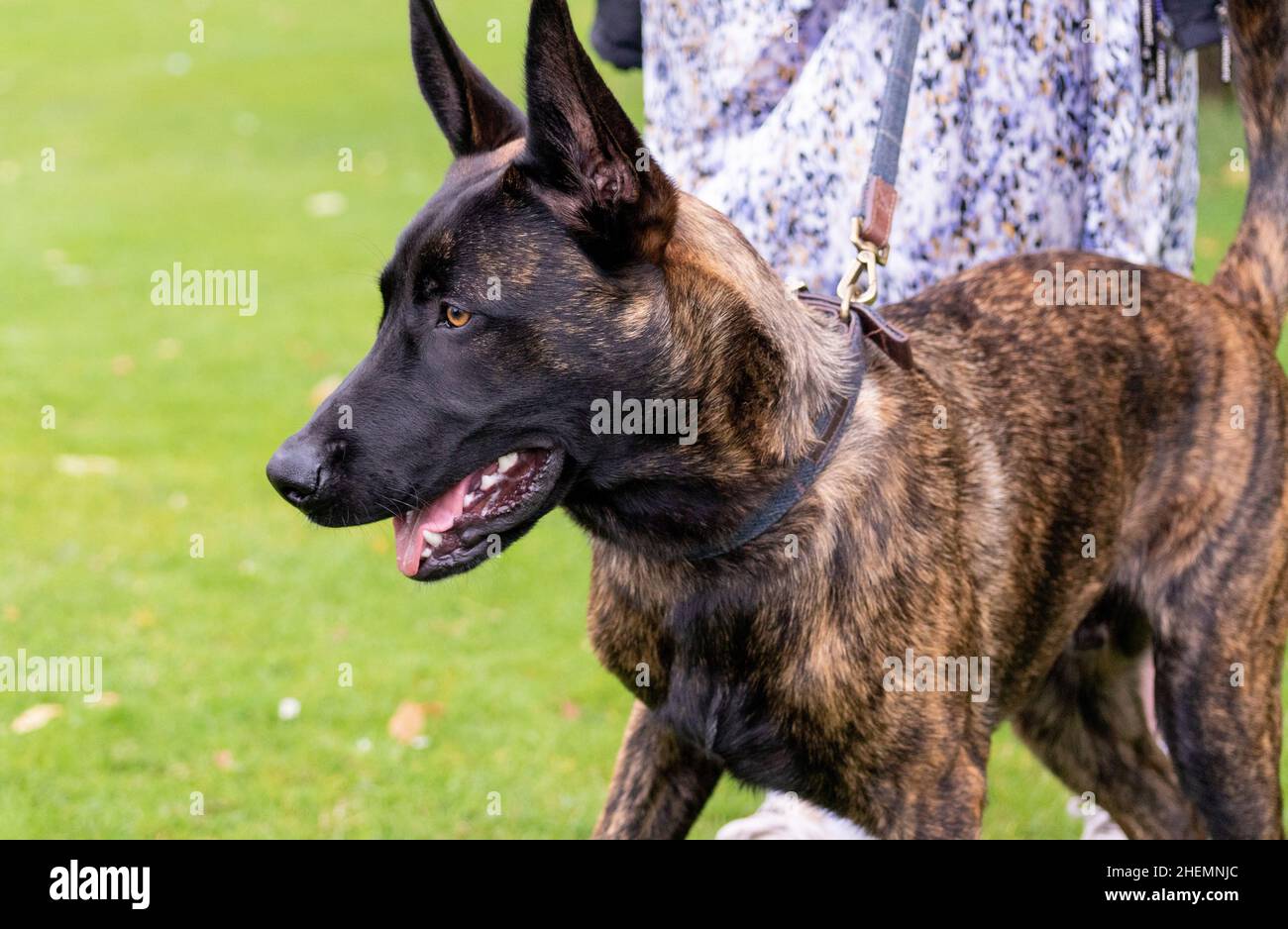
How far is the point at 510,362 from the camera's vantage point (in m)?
2.74

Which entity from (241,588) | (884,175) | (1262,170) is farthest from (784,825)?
(241,588)

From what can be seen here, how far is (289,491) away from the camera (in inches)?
108

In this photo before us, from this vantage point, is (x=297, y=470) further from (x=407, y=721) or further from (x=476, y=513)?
(x=407, y=721)

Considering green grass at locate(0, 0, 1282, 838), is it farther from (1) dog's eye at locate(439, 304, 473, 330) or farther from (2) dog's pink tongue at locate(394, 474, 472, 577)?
(1) dog's eye at locate(439, 304, 473, 330)

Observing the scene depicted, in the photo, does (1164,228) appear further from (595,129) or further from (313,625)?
(313,625)

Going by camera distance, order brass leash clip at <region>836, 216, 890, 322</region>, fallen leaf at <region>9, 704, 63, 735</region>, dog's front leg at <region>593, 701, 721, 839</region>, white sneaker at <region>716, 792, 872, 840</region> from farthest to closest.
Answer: fallen leaf at <region>9, 704, 63, 735</region> < white sneaker at <region>716, 792, 872, 840</region> < dog's front leg at <region>593, 701, 721, 839</region> < brass leash clip at <region>836, 216, 890, 322</region>

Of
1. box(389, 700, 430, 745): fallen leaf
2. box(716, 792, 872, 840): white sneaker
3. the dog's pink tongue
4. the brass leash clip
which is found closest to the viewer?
the dog's pink tongue

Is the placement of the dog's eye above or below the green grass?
above

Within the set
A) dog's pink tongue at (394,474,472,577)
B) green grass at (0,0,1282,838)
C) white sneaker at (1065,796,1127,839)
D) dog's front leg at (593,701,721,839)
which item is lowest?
green grass at (0,0,1282,838)

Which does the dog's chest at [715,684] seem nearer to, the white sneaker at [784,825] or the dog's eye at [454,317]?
the dog's eye at [454,317]

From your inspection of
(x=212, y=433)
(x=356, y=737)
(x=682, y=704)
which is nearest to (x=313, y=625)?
(x=356, y=737)

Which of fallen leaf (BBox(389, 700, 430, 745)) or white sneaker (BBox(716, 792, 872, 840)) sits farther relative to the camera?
A: fallen leaf (BBox(389, 700, 430, 745))

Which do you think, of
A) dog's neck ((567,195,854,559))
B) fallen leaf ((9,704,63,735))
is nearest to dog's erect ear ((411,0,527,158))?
dog's neck ((567,195,854,559))

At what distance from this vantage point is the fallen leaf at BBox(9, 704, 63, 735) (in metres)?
4.69
